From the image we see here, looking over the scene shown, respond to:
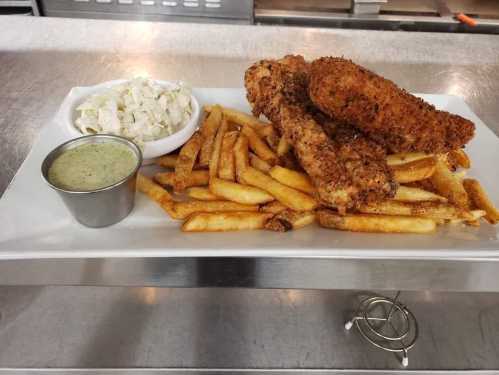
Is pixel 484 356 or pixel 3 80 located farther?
pixel 3 80

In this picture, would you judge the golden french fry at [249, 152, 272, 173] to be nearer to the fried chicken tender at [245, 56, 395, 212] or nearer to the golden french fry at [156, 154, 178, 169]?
the fried chicken tender at [245, 56, 395, 212]

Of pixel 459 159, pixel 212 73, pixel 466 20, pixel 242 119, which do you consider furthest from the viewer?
pixel 466 20

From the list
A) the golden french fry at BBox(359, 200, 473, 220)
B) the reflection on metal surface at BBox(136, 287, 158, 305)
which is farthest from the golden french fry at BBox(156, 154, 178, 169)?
the golden french fry at BBox(359, 200, 473, 220)

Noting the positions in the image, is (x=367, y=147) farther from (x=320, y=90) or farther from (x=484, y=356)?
(x=484, y=356)

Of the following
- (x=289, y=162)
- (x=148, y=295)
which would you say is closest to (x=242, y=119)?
(x=289, y=162)

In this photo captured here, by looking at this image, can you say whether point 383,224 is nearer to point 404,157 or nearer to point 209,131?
point 404,157

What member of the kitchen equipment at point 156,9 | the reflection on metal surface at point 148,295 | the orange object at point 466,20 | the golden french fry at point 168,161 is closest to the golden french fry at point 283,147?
the golden french fry at point 168,161

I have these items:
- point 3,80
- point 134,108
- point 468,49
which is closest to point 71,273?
point 134,108
